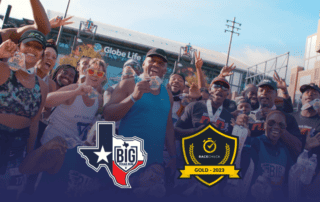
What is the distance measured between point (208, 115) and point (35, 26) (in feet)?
6.60

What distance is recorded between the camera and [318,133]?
10.1 feet

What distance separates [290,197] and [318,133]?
0.93m

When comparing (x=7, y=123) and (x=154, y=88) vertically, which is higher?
(x=154, y=88)

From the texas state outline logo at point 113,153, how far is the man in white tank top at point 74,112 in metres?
0.14

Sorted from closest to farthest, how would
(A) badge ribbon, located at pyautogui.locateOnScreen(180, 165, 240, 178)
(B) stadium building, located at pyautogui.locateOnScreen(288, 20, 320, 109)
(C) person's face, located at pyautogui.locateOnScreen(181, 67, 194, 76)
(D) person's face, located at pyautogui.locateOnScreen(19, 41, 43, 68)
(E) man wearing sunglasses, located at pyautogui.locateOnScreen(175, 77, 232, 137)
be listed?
(D) person's face, located at pyautogui.locateOnScreen(19, 41, 43, 68)
(A) badge ribbon, located at pyautogui.locateOnScreen(180, 165, 240, 178)
(E) man wearing sunglasses, located at pyautogui.locateOnScreen(175, 77, 232, 137)
(B) stadium building, located at pyautogui.locateOnScreen(288, 20, 320, 109)
(C) person's face, located at pyautogui.locateOnScreen(181, 67, 194, 76)

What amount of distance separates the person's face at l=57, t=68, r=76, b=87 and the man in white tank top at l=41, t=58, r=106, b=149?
0.65 m

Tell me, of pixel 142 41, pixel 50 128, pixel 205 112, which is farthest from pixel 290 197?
pixel 142 41

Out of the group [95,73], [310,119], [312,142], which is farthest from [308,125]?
[95,73]

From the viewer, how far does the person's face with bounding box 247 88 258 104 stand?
3.64m

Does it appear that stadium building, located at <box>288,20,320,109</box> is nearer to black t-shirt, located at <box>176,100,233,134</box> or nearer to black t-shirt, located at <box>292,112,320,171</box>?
black t-shirt, located at <box>292,112,320,171</box>

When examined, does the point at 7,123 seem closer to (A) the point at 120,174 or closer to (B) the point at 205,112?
(A) the point at 120,174

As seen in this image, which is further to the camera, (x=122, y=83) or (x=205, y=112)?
(x=205, y=112)

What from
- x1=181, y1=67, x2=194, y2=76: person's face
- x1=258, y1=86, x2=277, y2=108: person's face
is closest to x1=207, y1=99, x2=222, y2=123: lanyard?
x1=258, y1=86, x2=277, y2=108: person's face

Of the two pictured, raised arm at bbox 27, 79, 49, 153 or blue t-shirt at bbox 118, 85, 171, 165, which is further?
blue t-shirt at bbox 118, 85, 171, 165
